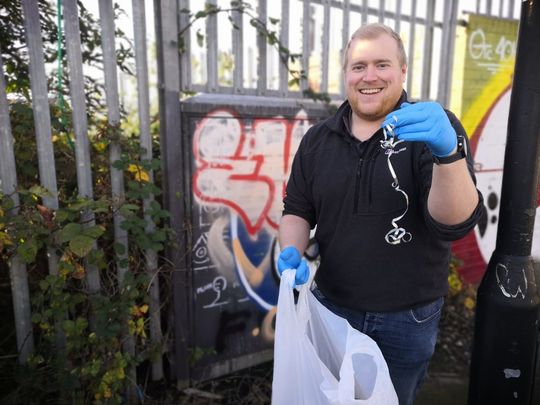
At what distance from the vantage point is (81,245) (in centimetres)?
196

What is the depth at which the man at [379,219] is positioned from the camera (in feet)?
5.18

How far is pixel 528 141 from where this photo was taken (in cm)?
159

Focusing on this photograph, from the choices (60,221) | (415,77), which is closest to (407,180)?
(60,221)

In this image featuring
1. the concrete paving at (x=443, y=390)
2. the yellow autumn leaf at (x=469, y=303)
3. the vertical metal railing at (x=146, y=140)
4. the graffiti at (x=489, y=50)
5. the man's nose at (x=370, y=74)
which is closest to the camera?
the man's nose at (x=370, y=74)

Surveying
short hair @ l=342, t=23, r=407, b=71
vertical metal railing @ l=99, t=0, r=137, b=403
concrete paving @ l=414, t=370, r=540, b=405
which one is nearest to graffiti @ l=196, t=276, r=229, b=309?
vertical metal railing @ l=99, t=0, r=137, b=403

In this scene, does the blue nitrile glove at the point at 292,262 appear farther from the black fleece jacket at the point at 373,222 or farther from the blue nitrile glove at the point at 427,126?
the blue nitrile glove at the point at 427,126

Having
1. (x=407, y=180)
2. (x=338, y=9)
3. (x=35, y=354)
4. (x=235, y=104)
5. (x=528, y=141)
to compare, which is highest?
(x=338, y=9)

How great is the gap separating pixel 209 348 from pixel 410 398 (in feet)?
4.66

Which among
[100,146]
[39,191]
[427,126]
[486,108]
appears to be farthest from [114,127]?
[486,108]

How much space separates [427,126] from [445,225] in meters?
0.35

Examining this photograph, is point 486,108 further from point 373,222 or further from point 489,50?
point 373,222

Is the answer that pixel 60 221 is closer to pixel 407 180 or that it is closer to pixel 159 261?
pixel 159 261

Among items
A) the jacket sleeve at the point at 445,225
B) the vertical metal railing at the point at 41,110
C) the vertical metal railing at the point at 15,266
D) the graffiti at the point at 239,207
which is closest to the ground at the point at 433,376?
the graffiti at the point at 239,207

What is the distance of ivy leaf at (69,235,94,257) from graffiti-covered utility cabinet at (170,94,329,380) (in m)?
0.66
